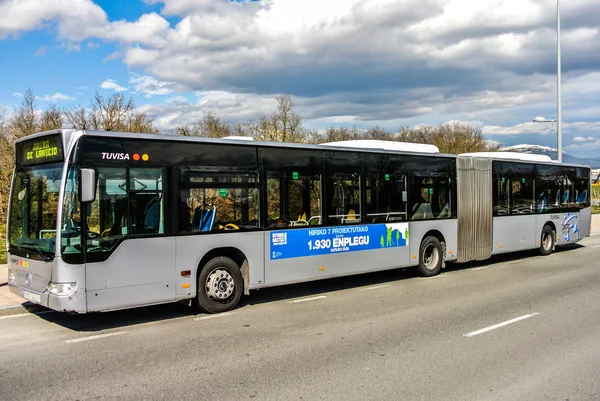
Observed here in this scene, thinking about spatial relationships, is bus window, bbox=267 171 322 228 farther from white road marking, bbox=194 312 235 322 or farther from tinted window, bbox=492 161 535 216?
tinted window, bbox=492 161 535 216

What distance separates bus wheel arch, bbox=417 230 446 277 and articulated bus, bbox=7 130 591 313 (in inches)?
1.2

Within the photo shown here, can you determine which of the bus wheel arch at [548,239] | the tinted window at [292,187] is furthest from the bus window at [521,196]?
the tinted window at [292,187]

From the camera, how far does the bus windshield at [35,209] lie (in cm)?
746

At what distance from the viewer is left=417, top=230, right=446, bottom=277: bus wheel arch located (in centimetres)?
1281

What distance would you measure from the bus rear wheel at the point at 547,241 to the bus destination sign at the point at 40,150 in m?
14.9

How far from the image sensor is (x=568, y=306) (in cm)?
929

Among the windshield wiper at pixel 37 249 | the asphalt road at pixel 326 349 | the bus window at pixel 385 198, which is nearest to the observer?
the asphalt road at pixel 326 349

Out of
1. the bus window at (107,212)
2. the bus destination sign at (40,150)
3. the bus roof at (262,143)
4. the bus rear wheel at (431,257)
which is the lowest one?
the bus rear wheel at (431,257)

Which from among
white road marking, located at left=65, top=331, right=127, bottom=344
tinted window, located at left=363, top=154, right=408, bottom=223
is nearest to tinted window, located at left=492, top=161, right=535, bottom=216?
tinted window, located at left=363, top=154, right=408, bottom=223

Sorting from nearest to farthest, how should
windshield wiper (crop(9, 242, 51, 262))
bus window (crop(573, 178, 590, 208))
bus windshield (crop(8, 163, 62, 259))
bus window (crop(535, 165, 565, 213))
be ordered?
windshield wiper (crop(9, 242, 51, 262)), bus windshield (crop(8, 163, 62, 259)), bus window (crop(535, 165, 565, 213)), bus window (crop(573, 178, 590, 208))

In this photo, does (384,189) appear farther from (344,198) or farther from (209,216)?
(209,216)

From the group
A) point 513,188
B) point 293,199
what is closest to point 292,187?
point 293,199

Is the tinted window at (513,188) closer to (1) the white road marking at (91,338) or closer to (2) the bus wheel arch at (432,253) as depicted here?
(2) the bus wheel arch at (432,253)

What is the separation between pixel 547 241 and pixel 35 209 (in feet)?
50.5
